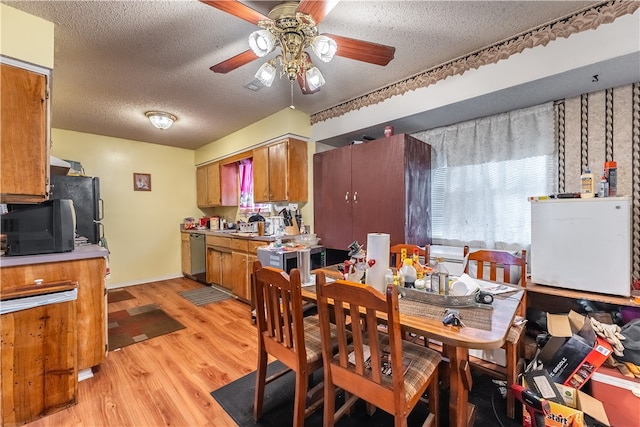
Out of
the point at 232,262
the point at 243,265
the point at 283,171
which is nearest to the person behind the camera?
the point at 283,171

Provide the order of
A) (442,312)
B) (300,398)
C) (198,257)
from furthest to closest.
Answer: (198,257) < (300,398) < (442,312)

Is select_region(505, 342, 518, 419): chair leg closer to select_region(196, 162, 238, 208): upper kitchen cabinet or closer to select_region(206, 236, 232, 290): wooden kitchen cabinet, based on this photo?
select_region(206, 236, 232, 290): wooden kitchen cabinet

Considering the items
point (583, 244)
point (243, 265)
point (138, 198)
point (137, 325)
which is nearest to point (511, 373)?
point (583, 244)

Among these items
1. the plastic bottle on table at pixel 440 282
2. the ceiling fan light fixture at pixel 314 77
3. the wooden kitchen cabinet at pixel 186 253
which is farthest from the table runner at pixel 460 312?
the wooden kitchen cabinet at pixel 186 253

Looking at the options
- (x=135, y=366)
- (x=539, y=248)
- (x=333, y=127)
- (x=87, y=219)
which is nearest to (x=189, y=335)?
(x=135, y=366)

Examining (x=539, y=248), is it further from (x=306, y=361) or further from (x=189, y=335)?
(x=189, y=335)

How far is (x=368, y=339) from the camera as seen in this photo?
1183 millimetres

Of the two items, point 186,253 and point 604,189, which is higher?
point 604,189

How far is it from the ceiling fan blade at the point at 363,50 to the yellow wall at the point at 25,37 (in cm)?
194

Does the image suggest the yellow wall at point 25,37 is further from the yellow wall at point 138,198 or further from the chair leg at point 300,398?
the yellow wall at point 138,198

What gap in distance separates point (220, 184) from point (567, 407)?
4879 mm

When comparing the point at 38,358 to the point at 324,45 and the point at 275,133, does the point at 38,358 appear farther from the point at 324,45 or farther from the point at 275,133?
the point at 275,133

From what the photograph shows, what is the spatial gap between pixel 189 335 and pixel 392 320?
2526 mm

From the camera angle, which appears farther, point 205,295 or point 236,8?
point 205,295
